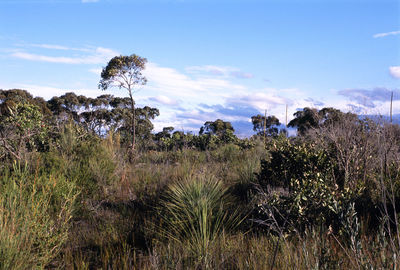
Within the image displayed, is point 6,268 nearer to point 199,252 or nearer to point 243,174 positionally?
point 199,252

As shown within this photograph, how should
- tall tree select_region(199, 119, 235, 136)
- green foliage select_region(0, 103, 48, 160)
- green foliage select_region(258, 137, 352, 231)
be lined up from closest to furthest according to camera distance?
green foliage select_region(258, 137, 352, 231) < green foliage select_region(0, 103, 48, 160) < tall tree select_region(199, 119, 235, 136)

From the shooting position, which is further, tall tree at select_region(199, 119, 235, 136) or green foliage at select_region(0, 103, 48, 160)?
tall tree at select_region(199, 119, 235, 136)

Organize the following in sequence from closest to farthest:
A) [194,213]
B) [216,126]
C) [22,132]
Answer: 1. [194,213]
2. [22,132]
3. [216,126]

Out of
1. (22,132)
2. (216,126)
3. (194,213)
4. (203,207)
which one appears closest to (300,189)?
(203,207)

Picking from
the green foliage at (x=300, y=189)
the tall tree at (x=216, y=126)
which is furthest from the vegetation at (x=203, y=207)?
the tall tree at (x=216, y=126)

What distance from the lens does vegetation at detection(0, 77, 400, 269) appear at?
3945 millimetres

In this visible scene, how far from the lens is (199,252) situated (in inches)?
170

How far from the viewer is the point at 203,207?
4.91 metres

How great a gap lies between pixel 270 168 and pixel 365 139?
1825 millimetres

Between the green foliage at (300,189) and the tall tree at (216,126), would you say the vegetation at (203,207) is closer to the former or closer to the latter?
the green foliage at (300,189)

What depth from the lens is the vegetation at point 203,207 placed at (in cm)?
395

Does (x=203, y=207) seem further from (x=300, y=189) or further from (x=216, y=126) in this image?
(x=216, y=126)

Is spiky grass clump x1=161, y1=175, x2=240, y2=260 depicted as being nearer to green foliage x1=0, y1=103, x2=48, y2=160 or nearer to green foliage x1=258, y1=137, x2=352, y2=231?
green foliage x1=258, y1=137, x2=352, y2=231

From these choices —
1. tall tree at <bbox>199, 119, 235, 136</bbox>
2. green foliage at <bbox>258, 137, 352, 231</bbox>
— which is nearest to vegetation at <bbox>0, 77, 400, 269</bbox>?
green foliage at <bbox>258, 137, 352, 231</bbox>
